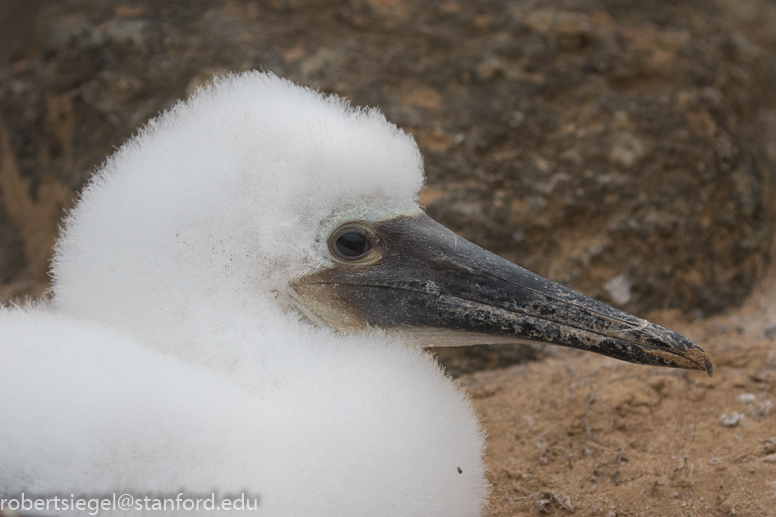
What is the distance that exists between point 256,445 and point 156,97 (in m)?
2.63

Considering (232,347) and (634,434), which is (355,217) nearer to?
(232,347)

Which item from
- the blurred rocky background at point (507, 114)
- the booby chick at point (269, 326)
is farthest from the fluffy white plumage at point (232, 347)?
the blurred rocky background at point (507, 114)

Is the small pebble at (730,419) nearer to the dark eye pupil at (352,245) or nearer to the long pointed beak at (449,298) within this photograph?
the long pointed beak at (449,298)

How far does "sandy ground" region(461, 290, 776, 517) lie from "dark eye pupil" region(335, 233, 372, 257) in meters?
0.92

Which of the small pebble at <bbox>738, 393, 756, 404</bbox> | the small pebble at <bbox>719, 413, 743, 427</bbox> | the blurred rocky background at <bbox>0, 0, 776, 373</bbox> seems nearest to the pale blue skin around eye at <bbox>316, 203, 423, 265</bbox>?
the blurred rocky background at <bbox>0, 0, 776, 373</bbox>

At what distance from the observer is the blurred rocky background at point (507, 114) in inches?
129

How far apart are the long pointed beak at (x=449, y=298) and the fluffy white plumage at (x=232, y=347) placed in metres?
0.07

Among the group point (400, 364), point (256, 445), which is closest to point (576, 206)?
point (400, 364)

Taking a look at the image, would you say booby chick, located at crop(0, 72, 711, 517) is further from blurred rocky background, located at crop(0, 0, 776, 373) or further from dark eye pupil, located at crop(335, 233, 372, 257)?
blurred rocky background, located at crop(0, 0, 776, 373)

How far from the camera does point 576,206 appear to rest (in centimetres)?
328

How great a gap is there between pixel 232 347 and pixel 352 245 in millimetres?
473

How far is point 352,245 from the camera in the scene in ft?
6.42

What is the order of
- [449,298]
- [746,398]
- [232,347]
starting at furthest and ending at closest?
[746,398] < [449,298] < [232,347]

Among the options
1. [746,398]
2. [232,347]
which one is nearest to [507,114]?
[746,398]
